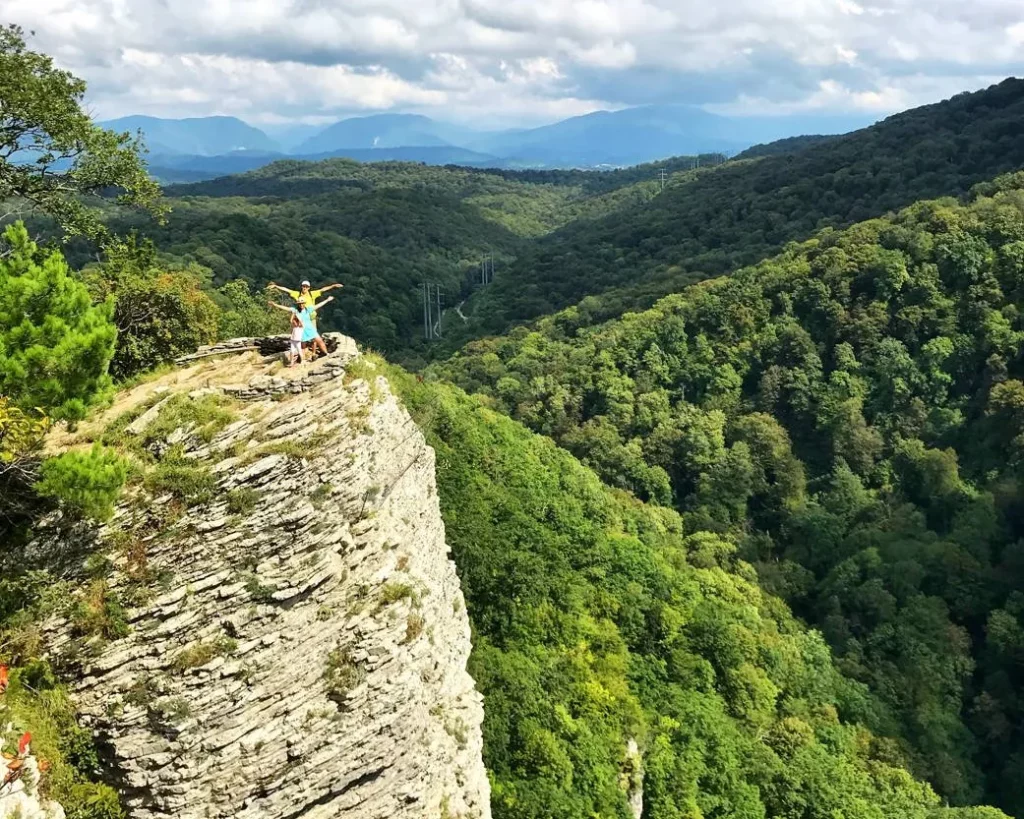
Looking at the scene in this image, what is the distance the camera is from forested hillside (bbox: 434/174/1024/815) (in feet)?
132

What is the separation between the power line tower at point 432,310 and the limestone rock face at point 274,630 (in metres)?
87.2

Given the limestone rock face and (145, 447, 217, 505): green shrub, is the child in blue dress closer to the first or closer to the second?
the limestone rock face

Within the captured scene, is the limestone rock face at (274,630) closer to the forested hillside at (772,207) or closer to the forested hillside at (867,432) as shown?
the forested hillside at (867,432)

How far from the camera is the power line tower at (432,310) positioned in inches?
4158

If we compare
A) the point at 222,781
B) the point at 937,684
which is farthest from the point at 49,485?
the point at 937,684

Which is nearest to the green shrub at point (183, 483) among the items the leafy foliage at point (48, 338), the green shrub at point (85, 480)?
the green shrub at point (85, 480)

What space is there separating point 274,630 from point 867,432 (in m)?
54.4

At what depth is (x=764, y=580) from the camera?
4712cm

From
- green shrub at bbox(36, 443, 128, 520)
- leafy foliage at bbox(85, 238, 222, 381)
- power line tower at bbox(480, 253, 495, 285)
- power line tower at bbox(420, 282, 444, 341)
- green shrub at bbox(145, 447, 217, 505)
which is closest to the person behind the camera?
green shrub at bbox(36, 443, 128, 520)

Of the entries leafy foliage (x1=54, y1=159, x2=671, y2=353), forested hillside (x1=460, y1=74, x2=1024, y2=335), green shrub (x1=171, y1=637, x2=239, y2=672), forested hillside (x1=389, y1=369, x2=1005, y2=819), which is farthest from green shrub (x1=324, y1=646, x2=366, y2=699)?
forested hillside (x1=460, y1=74, x2=1024, y2=335)

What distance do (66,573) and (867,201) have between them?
9386 cm

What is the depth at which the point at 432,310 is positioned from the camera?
378 ft

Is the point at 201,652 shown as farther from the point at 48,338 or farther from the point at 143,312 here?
→ the point at 143,312

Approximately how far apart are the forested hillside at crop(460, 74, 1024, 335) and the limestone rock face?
65.9m
